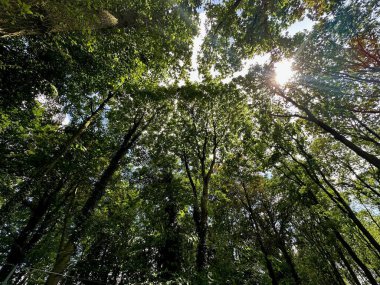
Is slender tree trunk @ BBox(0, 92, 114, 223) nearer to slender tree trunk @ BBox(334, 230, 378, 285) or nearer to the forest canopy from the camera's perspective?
the forest canopy

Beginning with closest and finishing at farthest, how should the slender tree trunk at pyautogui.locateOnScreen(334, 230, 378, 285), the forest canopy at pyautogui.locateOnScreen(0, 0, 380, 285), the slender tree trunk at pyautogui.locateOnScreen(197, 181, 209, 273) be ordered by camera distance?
the forest canopy at pyautogui.locateOnScreen(0, 0, 380, 285), the slender tree trunk at pyautogui.locateOnScreen(197, 181, 209, 273), the slender tree trunk at pyautogui.locateOnScreen(334, 230, 378, 285)

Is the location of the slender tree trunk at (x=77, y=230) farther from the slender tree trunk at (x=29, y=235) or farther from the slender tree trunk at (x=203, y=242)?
the slender tree trunk at (x=203, y=242)

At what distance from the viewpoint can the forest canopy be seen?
7.18 meters

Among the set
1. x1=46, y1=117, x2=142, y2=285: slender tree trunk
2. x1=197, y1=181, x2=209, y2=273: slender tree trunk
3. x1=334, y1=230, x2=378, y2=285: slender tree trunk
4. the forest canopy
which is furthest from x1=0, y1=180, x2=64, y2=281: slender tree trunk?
x1=334, y1=230, x2=378, y2=285: slender tree trunk

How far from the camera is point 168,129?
13.4 meters

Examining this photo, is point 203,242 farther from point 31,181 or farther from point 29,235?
point 29,235

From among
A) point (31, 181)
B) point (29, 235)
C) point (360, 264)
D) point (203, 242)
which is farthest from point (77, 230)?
point (360, 264)

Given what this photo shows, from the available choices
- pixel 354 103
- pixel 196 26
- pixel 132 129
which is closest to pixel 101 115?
pixel 132 129

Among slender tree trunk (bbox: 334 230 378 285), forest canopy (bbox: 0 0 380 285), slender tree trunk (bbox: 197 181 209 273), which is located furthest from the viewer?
slender tree trunk (bbox: 334 230 378 285)

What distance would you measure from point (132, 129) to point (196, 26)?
22.3ft

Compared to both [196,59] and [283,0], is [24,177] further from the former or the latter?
[283,0]

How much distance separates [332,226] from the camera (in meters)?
10.3

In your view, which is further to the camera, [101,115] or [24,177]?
[101,115]

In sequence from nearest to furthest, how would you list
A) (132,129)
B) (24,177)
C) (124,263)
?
(124,263) → (24,177) → (132,129)
